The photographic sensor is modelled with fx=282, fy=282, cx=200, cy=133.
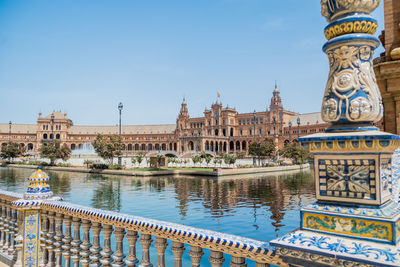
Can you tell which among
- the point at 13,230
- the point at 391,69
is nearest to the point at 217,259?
the point at 13,230

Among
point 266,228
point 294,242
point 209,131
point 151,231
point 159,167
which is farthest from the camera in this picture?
point 209,131

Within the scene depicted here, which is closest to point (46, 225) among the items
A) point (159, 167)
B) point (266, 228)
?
point (266, 228)

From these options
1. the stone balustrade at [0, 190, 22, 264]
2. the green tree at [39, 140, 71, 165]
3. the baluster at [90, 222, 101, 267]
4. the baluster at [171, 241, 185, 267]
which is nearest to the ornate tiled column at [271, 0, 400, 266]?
the baluster at [171, 241, 185, 267]

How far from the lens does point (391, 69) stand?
6.98 meters

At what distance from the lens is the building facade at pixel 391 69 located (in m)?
6.99

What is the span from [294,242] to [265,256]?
347 millimetres

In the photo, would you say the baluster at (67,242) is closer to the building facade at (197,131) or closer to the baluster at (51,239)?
the baluster at (51,239)

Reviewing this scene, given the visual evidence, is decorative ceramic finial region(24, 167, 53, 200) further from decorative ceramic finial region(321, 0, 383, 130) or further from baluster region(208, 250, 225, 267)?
decorative ceramic finial region(321, 0, 383, 130)

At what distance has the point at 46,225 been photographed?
441 cm

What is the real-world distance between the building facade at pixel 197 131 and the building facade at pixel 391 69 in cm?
6553

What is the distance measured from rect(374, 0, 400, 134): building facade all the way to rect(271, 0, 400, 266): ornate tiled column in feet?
19.7

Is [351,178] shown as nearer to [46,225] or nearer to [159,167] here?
[46,225]

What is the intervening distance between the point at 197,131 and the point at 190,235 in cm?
9735

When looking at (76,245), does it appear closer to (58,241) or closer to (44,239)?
(58,241)
